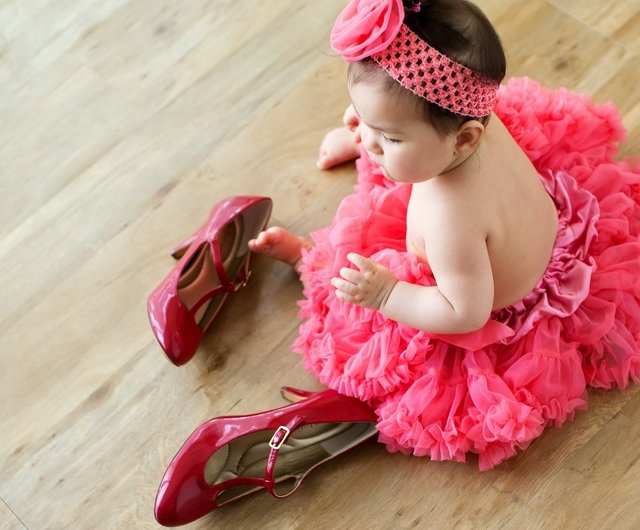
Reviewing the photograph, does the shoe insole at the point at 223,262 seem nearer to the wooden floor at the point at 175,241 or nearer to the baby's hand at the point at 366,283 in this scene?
the wooden floor at the point at 175,241

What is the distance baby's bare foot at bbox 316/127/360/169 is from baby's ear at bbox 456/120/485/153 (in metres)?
0.45

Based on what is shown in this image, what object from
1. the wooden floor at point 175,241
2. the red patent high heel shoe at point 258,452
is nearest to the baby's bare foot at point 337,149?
the wooden floor at point 175,241

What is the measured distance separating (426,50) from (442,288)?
0.32m

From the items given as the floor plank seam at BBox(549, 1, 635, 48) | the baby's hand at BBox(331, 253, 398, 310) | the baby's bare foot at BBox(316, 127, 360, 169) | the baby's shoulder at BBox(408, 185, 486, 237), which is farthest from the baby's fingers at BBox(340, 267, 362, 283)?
the floor plank seam at BBox(549, 1, 635, 48)

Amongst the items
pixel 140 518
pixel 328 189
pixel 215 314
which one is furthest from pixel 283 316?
pixel 140 518

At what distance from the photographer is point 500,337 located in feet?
3.50

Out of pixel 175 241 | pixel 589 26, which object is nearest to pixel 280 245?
pixel 175 241

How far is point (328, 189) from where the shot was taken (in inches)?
53.4

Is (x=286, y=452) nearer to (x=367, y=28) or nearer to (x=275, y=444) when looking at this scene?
(x=275, y=444)

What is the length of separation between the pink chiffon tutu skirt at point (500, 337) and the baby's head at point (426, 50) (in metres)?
0.31

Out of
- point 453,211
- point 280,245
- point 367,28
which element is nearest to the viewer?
point 367,28

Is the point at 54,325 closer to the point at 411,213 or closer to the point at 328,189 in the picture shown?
the point at 328,189

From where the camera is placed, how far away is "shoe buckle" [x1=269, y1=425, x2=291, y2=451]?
1.09 metres

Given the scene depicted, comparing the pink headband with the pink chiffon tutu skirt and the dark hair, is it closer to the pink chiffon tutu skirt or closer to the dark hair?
the dark hair
